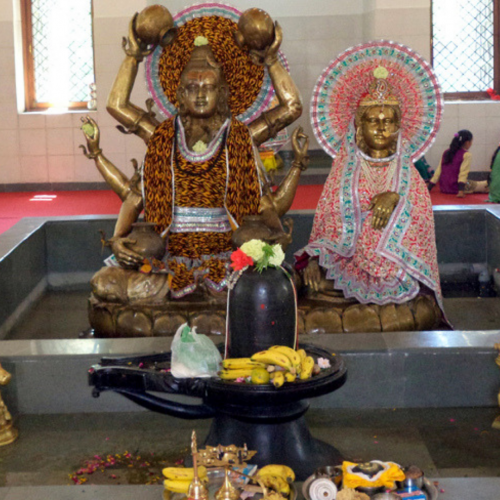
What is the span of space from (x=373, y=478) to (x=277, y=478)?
0.29m

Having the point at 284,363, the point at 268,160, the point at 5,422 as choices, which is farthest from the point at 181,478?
the point at 268,160

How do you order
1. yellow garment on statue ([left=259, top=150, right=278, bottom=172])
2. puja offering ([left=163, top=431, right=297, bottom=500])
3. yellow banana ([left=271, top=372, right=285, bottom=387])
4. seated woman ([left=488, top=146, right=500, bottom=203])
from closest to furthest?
1. puja offering ([left=163, top=431, right=297, bottom=500])
2. yellow banana ([left=271, top=372, right=285, bottom=387])
3. seated woman ([left=488, top=146, right=500, bottom=203])
4. yellow garment on statue ([left=259, top=150, right=278, bottom=172])

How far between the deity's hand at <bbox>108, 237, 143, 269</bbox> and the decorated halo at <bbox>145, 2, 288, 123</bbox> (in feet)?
3.13

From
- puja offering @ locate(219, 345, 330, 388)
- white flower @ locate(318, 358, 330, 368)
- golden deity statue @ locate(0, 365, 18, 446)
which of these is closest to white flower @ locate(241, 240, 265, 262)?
puja offering @ locate(219, 345, 330, 388)

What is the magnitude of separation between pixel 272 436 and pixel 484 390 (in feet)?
4.06

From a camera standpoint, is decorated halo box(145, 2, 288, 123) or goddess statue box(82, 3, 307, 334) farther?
decorated halo box(145, 2, 288, 123)

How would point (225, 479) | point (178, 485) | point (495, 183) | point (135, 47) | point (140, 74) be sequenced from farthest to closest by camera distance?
point (140, 74) → point (495, 183) → point (135, 47) → point (178, 485) → point (225, 479)

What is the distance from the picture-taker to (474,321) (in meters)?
5.77

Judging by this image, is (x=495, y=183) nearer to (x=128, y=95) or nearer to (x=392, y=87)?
(x=392, y=87)

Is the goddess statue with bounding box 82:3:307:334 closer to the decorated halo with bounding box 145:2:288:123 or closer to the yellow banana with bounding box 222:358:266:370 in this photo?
the decorated halo with bounding box 145:2:288:123

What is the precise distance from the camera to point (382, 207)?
512 centimetres

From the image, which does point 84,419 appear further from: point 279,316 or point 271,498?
point 271,498

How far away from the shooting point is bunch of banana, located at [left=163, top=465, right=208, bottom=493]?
2.69 metres

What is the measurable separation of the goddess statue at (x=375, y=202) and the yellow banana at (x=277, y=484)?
7.74 ft
